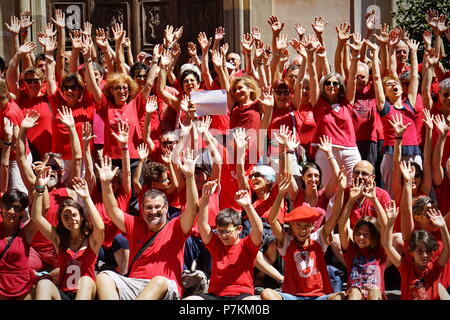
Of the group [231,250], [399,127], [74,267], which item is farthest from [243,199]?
[399,127]

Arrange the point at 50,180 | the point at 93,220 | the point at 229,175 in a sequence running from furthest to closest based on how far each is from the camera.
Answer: the point at 229,175
the point at 50,180
the point at 93,220

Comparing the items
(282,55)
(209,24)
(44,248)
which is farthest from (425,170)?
(209,24)

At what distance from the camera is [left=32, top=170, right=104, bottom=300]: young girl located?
719 centimetres

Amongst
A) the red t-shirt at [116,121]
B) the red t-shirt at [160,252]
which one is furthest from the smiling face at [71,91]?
the red t-shirt at [160,252]

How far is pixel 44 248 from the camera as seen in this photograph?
795 centimetres

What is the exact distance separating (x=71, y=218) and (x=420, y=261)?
264 cm

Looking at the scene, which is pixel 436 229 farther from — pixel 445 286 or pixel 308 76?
pixel 308 76

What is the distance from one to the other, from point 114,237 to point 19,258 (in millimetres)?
943

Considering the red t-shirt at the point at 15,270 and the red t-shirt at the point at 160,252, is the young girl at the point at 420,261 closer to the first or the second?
the red t-shirt at the point at 160,252

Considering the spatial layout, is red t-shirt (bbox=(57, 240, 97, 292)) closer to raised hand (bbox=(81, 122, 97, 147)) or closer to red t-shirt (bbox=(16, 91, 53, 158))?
raised hand (bbox=(81, 122, 97, 147))

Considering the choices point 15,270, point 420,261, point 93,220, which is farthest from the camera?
point 15,270

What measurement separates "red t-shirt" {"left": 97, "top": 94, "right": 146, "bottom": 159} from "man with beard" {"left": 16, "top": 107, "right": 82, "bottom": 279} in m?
0.38

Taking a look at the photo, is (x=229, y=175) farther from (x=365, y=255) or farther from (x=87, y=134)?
(x=365, y=255)

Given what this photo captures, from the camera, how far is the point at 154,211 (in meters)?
7.24
